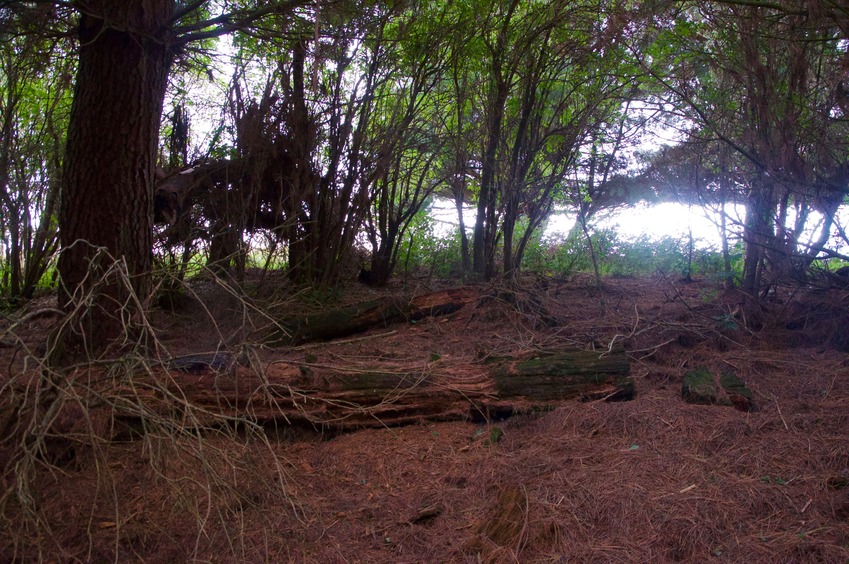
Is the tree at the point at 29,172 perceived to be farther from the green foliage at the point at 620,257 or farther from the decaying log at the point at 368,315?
the green foliage at the point at 620,257

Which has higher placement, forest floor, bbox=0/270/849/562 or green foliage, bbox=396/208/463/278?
green foliage, bbox=396/208/463/278

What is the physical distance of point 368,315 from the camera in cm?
675

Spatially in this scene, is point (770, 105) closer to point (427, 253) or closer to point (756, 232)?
point (756, 232)

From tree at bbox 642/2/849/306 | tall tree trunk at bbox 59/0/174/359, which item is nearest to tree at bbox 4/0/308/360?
tall tree trunk at bbox 59/0/174/359

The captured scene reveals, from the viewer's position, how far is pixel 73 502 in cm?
329

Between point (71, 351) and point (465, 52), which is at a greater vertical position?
point (465, 52)

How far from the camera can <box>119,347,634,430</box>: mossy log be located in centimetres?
431

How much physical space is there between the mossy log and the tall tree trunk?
111 cm

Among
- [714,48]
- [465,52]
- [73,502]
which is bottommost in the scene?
[73,502]

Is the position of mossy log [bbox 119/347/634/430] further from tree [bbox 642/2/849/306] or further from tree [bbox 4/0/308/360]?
tree [bbox 642/2/849/306]

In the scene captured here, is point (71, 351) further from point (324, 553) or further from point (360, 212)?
point (360, 212)

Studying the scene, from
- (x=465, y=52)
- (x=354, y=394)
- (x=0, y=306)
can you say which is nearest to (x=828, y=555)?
(x=354, y=394)

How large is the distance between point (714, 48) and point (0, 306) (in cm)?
825

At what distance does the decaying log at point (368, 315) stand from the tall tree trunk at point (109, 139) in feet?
6.21
